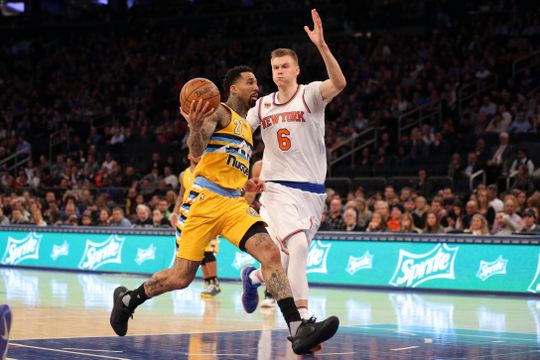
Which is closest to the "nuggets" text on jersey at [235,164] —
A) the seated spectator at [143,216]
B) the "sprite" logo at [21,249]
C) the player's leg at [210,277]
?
the player's leg at [210,277]

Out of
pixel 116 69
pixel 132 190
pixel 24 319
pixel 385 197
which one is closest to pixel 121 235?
pixel 132 190

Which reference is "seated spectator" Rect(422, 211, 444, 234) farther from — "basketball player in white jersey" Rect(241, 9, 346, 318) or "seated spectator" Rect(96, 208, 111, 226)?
"seated spectator" Rect(96, 208, 111, 226)

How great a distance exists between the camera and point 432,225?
16516 millimetres

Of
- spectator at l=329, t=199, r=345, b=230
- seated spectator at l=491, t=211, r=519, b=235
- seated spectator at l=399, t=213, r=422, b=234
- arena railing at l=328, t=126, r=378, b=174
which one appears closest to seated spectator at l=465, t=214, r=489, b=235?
seated spectator at l=491, t=211, r=519, b=235

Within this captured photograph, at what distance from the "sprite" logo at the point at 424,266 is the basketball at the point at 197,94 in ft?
29.2

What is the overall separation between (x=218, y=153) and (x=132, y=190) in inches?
611

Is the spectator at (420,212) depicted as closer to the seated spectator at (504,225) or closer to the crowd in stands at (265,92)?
the crowd in stands at (265,92)

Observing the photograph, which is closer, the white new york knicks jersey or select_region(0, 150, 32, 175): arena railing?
the white new york knicks jersey

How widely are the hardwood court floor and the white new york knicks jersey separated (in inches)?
62.3

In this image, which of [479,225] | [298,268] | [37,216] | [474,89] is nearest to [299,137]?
[298,268]

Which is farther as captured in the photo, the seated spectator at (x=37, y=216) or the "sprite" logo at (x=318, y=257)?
the seated spectator at (x=37, y=216)

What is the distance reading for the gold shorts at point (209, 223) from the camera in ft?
25.7

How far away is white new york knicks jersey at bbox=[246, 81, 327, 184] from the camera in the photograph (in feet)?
29.1

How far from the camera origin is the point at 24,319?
10.6 metres
